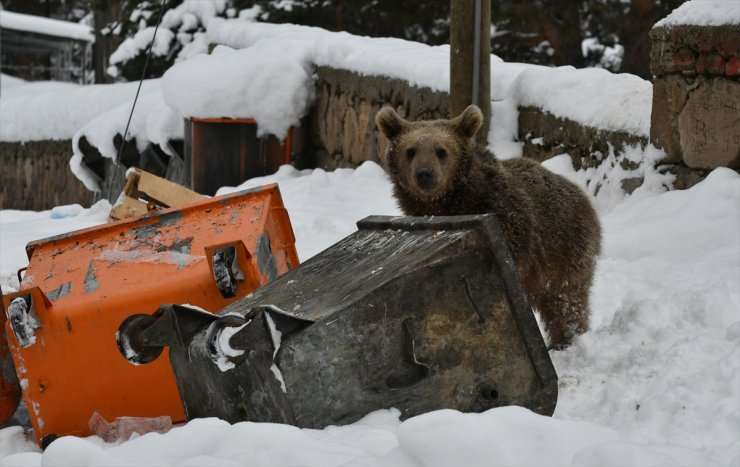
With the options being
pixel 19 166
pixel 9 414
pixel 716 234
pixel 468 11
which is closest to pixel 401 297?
pixel 9 414

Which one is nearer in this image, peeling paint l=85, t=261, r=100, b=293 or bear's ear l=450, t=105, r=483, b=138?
peeling paint l=85, t=261, r=100, b=293

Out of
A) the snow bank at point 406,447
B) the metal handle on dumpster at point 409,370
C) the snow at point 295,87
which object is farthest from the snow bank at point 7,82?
the snow bank at point 406,447

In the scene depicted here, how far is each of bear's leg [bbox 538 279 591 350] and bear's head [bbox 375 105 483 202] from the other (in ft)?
2.45

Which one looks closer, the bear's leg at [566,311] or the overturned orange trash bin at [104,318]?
the overturned orange trash bin at [104,318]

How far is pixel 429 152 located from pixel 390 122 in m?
0.36

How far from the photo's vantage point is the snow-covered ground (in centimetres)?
302

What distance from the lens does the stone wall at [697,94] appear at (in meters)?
5.93

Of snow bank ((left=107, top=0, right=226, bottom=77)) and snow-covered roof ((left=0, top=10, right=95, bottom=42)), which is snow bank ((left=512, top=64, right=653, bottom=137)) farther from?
snow-covered roof ((left=0, top=10, right=95, bottom=42))

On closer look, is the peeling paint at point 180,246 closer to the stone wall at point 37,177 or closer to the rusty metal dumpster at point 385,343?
the rusty metal dumpster at point 385,343

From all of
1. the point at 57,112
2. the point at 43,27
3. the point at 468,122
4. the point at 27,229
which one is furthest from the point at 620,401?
the point at 43,27

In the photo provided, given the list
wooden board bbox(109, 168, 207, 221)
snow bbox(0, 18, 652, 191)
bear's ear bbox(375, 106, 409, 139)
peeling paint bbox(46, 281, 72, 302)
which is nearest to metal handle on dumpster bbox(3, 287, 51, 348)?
peeling paint bbox(46, 281, 72, 302)

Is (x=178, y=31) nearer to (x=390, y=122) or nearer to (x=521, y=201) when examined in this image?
(x=390, y=122)

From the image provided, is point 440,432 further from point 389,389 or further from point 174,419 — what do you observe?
point 174,419

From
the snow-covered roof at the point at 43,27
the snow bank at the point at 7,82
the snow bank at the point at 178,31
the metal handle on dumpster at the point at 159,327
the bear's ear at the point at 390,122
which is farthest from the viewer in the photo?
the snow bank at the point at 7,82
